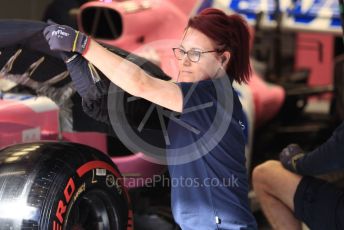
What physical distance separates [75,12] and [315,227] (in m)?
2.16

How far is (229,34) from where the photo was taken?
6.97 ft

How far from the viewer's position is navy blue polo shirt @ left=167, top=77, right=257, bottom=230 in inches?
80.5

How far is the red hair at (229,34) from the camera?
2107 millimetres

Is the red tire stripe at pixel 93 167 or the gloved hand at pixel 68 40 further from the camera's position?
the red tire stripe at pixel 93 167

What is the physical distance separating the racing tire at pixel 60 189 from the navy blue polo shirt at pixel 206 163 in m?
0.32

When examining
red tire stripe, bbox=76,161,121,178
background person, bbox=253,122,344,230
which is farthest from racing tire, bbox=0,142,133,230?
background person, bbox=253,122,344,230

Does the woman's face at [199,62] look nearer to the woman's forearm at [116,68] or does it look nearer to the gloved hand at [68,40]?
the woman's forearm at [116,68]

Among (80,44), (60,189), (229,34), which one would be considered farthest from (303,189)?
(80,44)

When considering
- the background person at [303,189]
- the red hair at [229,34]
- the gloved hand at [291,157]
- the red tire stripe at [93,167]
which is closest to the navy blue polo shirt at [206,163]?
the red hair at [229,34]

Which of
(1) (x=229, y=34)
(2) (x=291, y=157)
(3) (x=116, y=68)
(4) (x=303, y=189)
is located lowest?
(4) (x=303, y=189)

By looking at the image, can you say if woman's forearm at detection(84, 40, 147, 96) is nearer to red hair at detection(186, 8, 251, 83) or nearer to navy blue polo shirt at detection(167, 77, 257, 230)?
navy blue polo shirt at detection(167, 77, 257, 230)

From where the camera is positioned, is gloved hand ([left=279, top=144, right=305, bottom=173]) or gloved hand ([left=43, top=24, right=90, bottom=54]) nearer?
gloved hand ([left=43, top=24, right=90, bottom=54])

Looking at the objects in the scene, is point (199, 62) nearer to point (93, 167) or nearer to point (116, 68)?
point (116, 68)

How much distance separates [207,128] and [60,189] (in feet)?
1.78
